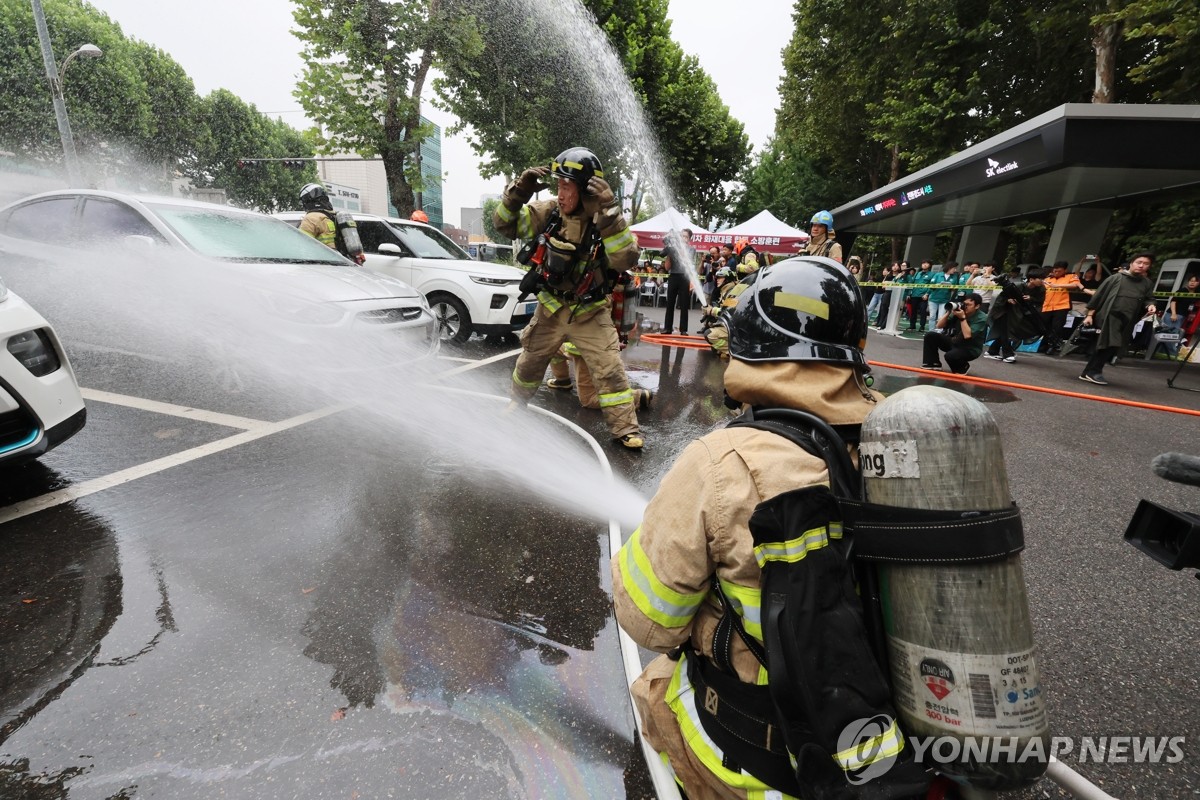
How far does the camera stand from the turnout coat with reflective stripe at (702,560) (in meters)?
1.06

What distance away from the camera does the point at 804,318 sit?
1.22 metres

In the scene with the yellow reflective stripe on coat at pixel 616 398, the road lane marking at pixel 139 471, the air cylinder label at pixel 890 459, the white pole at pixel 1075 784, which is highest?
the air cylinder label at pixel 890 459

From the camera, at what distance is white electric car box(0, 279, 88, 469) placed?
272 centimetres

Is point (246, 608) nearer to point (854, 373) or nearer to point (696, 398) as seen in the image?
point (854, 373)

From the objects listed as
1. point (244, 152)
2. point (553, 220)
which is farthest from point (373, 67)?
point (244, 152)

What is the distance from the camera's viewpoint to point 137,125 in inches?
1163

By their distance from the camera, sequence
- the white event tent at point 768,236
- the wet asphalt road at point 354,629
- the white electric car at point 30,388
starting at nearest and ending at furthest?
A: the wet asphalt road at point 354,629
the white electric car at point 30,388
the white event tent at point 768,236

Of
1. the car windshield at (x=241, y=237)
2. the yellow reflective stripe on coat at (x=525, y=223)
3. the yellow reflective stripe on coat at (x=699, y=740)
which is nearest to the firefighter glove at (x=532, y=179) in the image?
the yellow reflective stripe on coat at (x=525, y=223)

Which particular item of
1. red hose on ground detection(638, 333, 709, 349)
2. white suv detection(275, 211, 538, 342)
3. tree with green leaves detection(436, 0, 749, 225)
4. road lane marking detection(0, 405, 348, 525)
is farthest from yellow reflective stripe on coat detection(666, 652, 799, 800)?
tree with green leaves detection(436, 0, 749, 225)

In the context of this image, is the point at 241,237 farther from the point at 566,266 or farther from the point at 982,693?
the point at 982,693

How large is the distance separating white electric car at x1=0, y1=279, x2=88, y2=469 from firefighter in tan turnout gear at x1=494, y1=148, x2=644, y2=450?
8.84 feet

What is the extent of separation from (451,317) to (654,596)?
724 centimetres

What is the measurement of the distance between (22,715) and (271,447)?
2332 mm

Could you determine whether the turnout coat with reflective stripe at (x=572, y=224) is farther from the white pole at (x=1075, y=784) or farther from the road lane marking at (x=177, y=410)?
the white pole at (x=1075, y=784)
